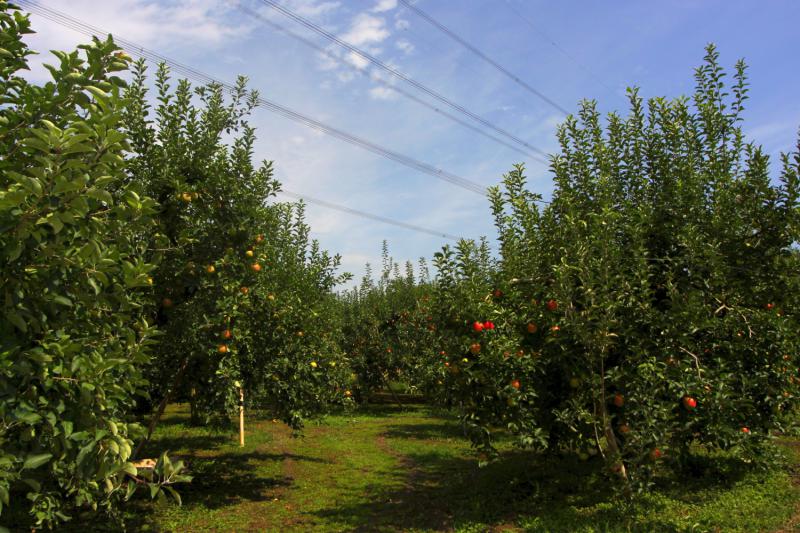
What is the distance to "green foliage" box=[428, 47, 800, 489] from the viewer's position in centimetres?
643

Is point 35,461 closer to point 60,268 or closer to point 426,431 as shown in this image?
point 60,268

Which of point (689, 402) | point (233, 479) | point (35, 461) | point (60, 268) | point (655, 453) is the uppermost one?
point (60, 268)

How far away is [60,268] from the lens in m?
2.67

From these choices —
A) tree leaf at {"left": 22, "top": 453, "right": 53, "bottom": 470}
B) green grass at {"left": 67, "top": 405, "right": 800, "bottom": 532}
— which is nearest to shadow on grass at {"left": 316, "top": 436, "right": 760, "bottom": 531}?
green grass at {"left": 67, "top": 405, "right": 800, "bottom": 532}

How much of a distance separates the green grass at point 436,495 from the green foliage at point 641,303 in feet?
2.85

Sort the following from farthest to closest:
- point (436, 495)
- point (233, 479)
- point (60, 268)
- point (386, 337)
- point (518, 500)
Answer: point (386, 337), point (233, 479), point (436, 495), point (518, 500), point (60, 268)

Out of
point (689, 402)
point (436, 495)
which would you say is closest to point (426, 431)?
point (436, 495)

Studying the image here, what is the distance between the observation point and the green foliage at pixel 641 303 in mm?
6434

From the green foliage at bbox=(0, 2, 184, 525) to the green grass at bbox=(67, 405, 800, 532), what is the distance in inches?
238

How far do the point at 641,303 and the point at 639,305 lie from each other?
0.17 m

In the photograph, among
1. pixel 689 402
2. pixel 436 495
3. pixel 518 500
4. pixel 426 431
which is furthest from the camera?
pixel 426 431

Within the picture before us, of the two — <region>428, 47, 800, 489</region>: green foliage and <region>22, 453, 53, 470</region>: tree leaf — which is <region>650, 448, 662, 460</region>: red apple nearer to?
<region>428, 47, 800, 489</region>: green foliage

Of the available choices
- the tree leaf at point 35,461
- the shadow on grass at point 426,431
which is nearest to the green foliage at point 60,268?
the tree leaf at point 35,461

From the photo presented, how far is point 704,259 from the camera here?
692cm
